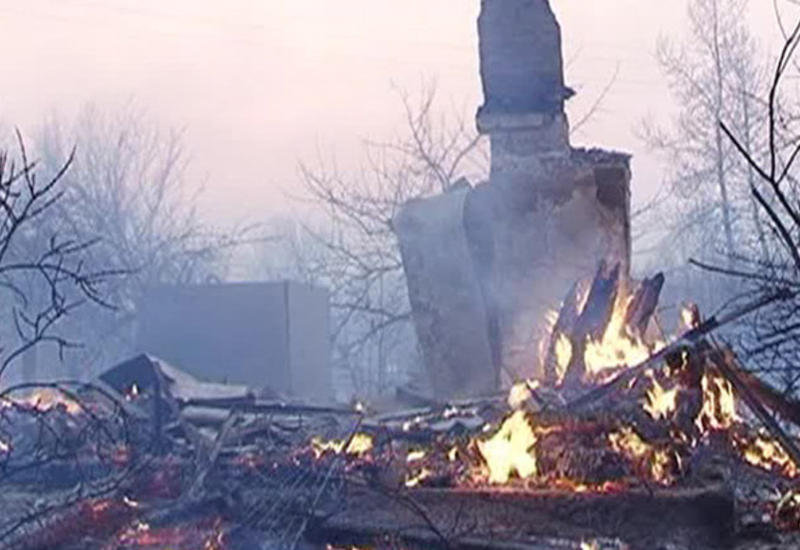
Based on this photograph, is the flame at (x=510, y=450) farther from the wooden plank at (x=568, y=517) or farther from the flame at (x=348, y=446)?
the flame at (x=348, y=446)

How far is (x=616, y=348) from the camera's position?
11.8 meters

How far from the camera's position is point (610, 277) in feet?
39.4

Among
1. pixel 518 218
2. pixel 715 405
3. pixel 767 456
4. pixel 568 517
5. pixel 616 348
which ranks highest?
pixel 518 218

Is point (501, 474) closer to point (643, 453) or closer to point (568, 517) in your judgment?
point (568, 517)

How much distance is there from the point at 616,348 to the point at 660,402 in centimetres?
270

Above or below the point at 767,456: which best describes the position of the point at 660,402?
above

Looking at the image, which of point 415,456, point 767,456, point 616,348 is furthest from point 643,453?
point 616,348

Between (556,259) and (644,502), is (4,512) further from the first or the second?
(556,259)

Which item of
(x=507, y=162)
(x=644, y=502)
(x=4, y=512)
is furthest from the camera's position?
(x=507, y=162)

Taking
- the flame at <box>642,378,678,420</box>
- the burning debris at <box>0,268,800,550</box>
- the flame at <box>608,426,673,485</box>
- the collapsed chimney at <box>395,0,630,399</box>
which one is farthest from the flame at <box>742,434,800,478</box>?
the collapsed chimney at <box>395,0,630,399</box>

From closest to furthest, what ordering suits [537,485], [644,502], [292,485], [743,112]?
[644,502], [537,485], [292,485], [743,112]

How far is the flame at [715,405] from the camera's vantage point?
358 inches

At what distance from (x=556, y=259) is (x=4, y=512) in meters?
7.49

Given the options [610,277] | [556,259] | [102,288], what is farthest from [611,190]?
[102,288]
